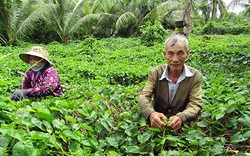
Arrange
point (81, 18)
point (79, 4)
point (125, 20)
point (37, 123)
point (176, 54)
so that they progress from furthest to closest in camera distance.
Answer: point (125, 20) < point (79, 4) < point (81, 18) < point (176, 54) < point (37, 123)

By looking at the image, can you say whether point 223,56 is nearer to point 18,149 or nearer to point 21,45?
point 18,149

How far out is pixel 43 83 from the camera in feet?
10.0

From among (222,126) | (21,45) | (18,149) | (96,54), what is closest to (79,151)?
(18,149)

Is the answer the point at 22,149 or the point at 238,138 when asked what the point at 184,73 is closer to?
the point at 238,138

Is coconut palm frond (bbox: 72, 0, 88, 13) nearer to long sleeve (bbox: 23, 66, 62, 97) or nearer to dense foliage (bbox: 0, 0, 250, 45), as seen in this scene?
dense foliage (bbox: 0, 0, 250, 45)

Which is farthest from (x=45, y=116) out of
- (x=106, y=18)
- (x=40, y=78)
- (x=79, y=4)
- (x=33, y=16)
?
(x=106, y=18)

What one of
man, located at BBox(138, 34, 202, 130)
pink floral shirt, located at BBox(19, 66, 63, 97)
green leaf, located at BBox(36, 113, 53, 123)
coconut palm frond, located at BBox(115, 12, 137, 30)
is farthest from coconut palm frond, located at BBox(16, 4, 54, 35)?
green leaf, located at BBox(36, 113, 53, 123)

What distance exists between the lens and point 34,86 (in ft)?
10.5

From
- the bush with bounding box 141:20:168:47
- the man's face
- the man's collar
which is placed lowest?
the bush with bounding box 141:20:168:47

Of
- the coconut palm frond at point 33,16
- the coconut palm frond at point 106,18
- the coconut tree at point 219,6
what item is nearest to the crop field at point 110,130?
the coconut palm frond at point 33,16

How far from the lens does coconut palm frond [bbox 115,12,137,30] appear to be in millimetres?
15592

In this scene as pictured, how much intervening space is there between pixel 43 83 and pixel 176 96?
176cm

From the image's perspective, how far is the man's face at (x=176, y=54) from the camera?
80.4 inches

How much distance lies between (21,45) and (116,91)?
11.5 metres
